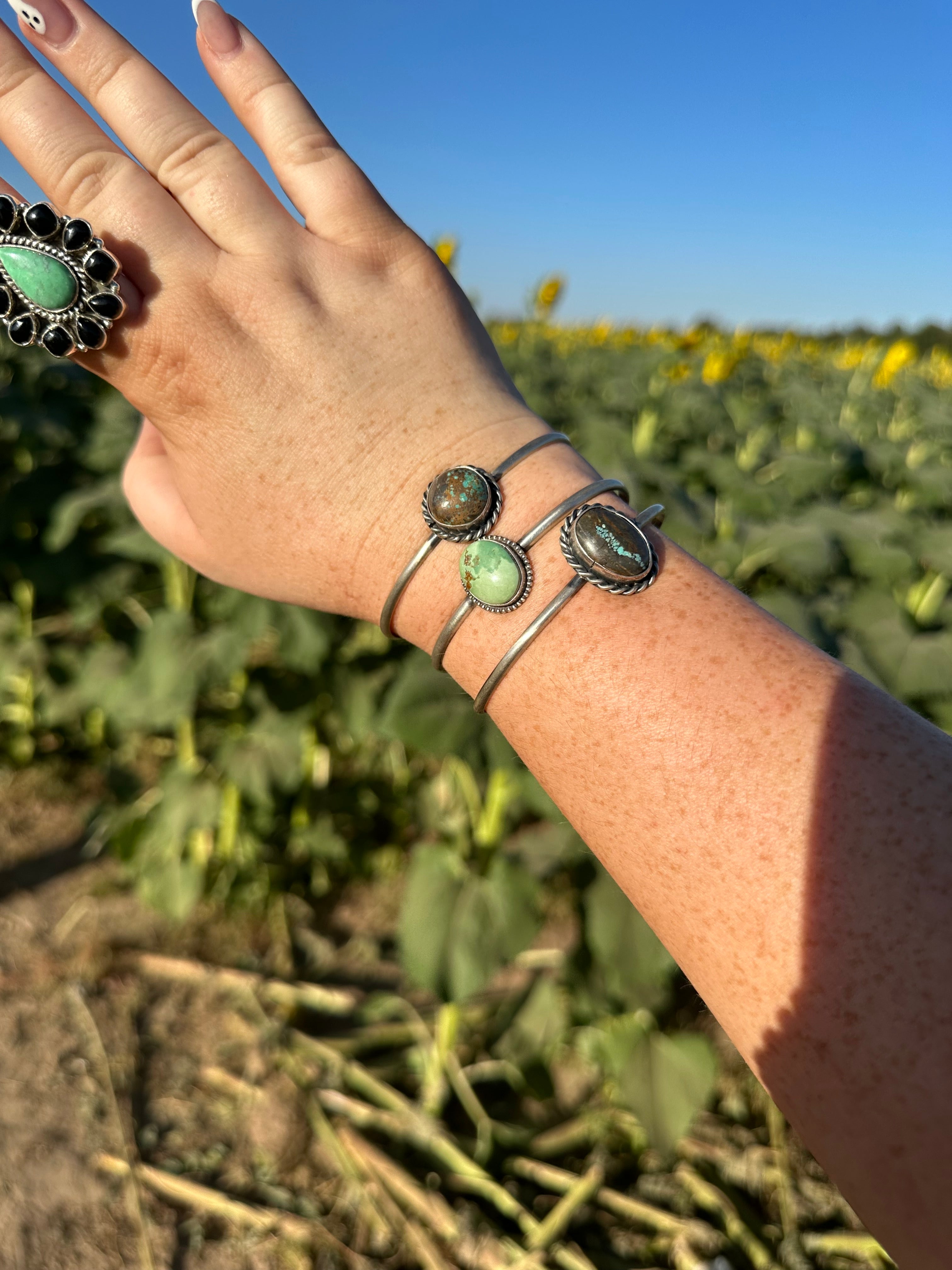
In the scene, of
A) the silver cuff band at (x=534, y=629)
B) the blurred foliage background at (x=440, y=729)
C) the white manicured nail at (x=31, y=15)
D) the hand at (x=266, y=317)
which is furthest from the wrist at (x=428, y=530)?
the white manicured nail at (x=31, y=15)

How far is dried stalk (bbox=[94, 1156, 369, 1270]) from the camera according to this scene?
2.10 metres

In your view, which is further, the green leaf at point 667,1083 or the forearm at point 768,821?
the green leaf at point 667,1083

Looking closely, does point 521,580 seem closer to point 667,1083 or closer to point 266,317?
point 266,317

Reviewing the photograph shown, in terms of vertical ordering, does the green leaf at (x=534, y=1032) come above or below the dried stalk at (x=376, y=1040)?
above

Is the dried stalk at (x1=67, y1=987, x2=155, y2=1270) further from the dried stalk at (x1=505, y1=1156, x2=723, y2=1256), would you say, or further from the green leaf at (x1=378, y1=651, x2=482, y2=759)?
the green leaf at (x1=378, y1=651, x2=482, y2=759)

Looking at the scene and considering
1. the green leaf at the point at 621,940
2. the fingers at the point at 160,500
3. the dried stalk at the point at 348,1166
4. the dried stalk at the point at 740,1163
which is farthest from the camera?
the dried stalk at the point at 740,1163

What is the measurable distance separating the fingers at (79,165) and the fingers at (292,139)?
212 millimetres

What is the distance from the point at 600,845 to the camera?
0.98 metres

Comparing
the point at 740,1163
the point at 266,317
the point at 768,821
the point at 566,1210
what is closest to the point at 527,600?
the point at 768,821

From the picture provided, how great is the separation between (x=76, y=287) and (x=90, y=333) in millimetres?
55

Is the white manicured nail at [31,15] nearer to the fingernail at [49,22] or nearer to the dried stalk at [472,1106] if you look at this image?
the fingernail at [49,22]

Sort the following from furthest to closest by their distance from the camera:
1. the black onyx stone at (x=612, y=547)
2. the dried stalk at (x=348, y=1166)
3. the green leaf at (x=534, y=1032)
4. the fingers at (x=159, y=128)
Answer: the green leaf at (x=534, y=1032)
the dried stalk at (x=348, y=1166)
the fingers at (x=159, y=128)
the black onyx stone at (x=612, y=547)

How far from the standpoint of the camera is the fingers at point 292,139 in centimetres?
125

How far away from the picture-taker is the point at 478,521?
40.6 inches
